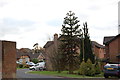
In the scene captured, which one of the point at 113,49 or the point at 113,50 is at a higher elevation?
the point at 113,49

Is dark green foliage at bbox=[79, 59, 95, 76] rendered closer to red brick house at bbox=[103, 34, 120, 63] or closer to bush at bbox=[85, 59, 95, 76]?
bush at bbox=[85, 59, 95, 76]

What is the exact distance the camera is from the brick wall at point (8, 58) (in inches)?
630

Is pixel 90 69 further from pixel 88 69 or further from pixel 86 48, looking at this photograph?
pixel 86 48

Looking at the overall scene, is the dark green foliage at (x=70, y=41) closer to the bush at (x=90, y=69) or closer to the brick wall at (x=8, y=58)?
the bush at (x=90, y=69)

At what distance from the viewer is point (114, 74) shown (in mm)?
21906

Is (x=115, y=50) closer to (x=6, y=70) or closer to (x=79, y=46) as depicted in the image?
(x=79, y=46)

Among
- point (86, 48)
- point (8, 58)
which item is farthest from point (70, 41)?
point (8, 58)

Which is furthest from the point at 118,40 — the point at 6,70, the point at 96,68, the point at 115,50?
the point at 6,70

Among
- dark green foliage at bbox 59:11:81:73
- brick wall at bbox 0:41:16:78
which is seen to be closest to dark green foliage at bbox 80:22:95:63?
dark green foliage at bbox 59:11:81:73

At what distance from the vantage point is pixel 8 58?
53.5 feet

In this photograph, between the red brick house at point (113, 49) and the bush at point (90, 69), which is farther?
the red brick house at point (113, 49)

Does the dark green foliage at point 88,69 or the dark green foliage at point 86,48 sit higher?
the dark green foliage at point 86,48

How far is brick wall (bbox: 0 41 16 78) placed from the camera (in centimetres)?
1600

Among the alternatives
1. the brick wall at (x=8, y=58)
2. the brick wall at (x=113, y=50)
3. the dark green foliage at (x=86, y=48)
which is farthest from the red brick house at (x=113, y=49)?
the brick wall at (x=8, y=58)
